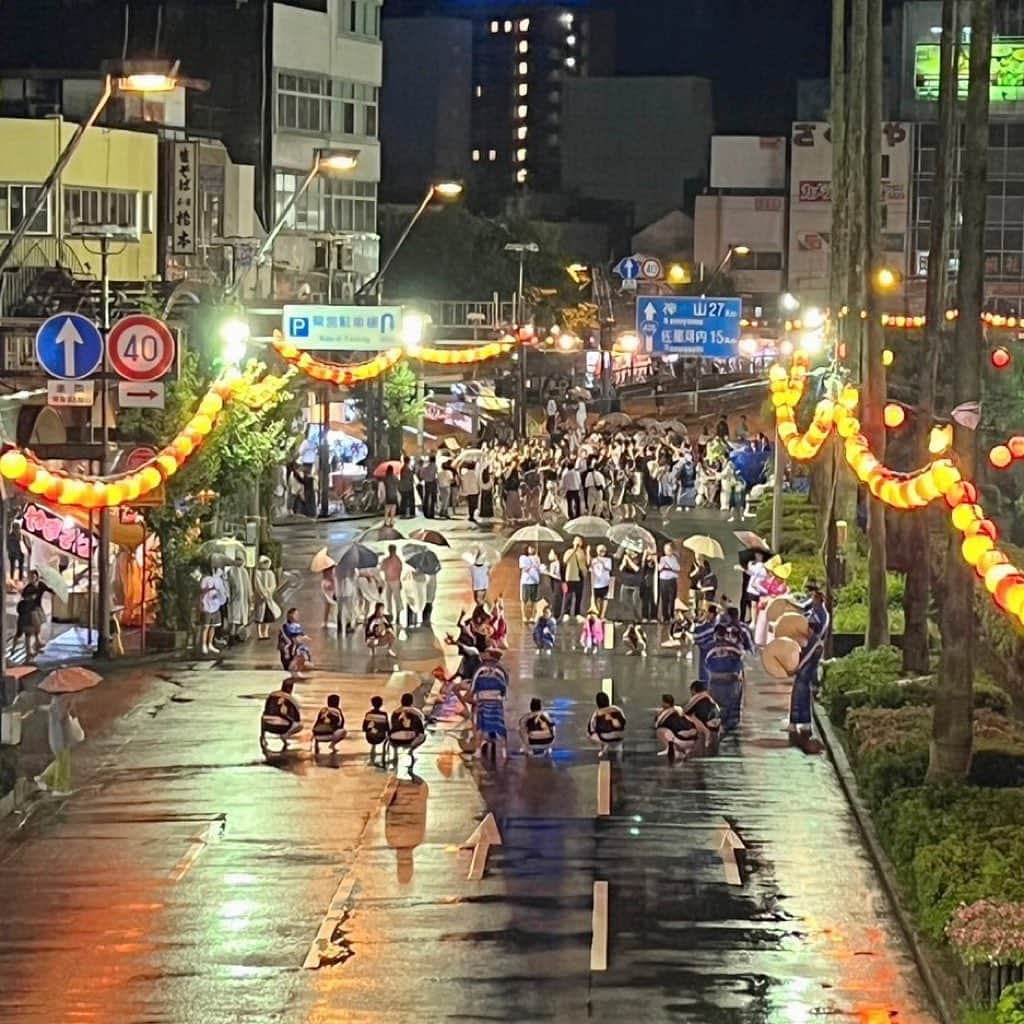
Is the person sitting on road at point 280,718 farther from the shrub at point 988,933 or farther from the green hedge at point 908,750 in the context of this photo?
the shrub at point 988,933

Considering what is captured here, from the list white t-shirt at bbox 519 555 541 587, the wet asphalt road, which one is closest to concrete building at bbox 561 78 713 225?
white t-shirt at bbox 519 555 541 587

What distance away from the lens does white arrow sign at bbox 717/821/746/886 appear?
65.6 ft

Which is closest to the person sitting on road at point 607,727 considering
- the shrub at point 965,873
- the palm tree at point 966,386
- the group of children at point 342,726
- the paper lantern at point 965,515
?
the group of children at point 342,726

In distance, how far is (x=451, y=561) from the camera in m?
47.5

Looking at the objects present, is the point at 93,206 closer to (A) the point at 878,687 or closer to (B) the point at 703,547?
(B) the point at 703,547

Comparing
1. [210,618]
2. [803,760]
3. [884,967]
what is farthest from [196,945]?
[210,618]

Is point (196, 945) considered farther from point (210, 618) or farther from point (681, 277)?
point (681, 277)

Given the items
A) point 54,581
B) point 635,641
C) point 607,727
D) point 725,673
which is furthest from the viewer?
point 54,581

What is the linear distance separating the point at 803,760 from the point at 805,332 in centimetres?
3391

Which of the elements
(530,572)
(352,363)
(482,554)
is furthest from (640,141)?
(482,554)

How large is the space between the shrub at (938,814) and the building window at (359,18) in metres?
60.8

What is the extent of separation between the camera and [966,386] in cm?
2108

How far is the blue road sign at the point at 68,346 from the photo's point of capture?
2623 centimetres

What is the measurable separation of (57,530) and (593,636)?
9.39 m
